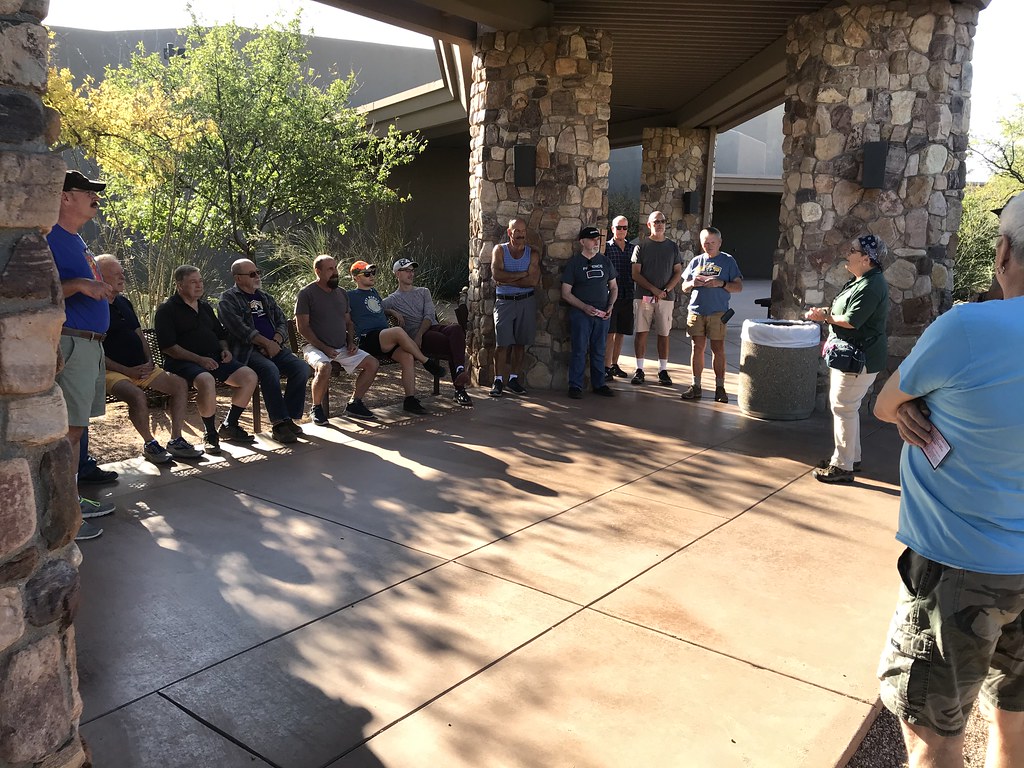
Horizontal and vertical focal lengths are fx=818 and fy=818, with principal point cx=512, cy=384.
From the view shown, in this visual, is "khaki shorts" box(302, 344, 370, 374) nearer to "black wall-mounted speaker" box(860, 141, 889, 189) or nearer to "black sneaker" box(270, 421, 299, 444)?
"black sneaker" box(270, 421, 299, 444)

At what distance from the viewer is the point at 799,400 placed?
6914mm

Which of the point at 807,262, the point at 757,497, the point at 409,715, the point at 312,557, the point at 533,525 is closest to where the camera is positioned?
the point at 409,715

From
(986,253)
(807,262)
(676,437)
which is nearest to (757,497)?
(676,437)

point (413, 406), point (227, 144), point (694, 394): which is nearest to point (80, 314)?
point (413, 406)

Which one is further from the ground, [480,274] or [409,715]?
[480,274]

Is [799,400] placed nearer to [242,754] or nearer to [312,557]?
[312,557]

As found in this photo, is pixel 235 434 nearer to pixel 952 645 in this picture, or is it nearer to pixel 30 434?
pixel 30 434

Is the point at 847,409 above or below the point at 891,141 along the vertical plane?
below

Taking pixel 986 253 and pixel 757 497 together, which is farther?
pixel 986 253

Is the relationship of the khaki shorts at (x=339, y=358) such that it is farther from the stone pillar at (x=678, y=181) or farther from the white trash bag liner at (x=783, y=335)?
the stone pillar at (x=678, y=181)

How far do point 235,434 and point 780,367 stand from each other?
4360 millimetres

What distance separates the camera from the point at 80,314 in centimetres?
429

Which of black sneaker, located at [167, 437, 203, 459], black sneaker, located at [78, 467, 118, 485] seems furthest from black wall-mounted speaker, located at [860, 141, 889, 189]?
black sneaker, located at [78, 467, 118, 485]

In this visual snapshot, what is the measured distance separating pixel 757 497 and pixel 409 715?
2.95 metres
